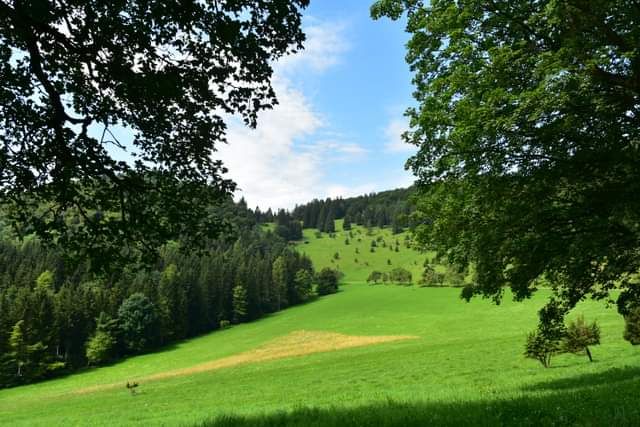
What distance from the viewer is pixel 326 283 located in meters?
145

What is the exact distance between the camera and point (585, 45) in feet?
28.3

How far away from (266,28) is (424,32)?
6.01 m

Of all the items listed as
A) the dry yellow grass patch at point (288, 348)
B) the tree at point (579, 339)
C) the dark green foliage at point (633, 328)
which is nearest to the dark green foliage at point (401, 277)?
the dry yellow grass patch at point (288, 348)

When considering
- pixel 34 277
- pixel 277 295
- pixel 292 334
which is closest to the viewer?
pixel 292 334

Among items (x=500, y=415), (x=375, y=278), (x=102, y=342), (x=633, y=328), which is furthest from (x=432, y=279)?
(x=500, y=415)

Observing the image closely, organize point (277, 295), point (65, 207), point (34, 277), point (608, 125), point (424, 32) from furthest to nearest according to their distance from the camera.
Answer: point (277, 295)
point (34, 277)
point (424, 32)
point (608, 125)
point (65, 207)

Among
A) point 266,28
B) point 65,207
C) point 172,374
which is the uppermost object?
point 266,28

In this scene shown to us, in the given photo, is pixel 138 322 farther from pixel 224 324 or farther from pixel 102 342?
pixel 224 324

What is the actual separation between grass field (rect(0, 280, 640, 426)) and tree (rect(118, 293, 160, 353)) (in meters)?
5.54

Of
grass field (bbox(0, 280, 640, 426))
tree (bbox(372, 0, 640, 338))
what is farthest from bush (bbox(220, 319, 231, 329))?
tree (bbox(372, 0, 640, 338))

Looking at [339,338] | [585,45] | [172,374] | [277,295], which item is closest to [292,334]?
[339,338]

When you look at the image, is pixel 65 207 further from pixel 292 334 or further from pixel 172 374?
pixel 292 334

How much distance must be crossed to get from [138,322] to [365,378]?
62606 mm

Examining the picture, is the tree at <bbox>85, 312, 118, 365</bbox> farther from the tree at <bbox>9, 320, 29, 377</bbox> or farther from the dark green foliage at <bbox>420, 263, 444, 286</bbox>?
the dark green foliage at <bbox>420, 263, 444, 286</bbox>
